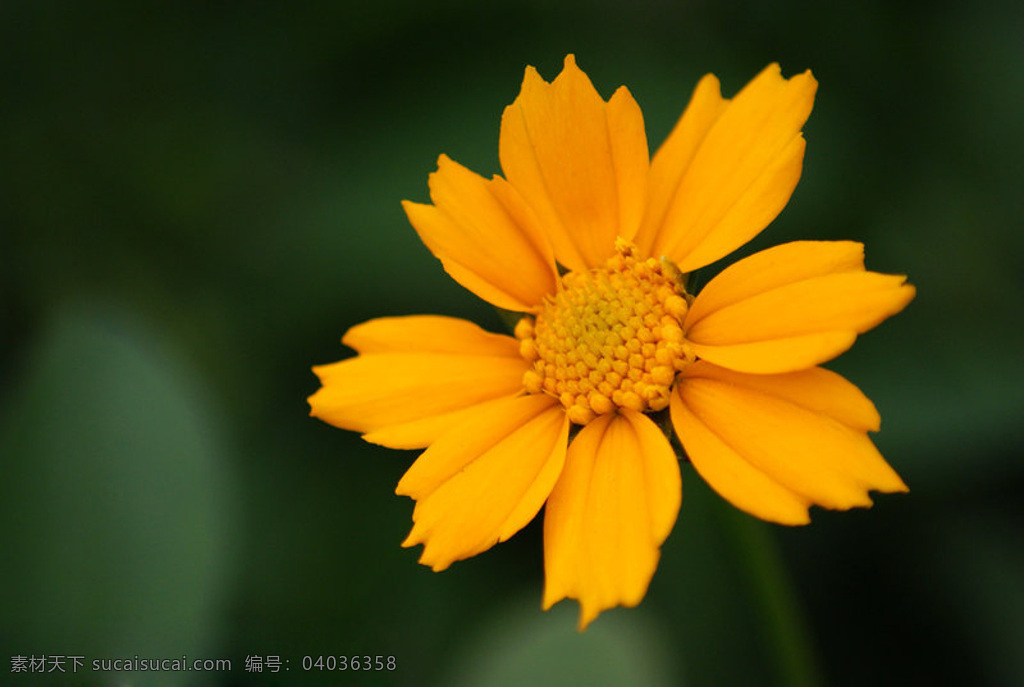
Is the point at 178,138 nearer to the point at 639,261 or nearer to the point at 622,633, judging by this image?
the point at 639,261

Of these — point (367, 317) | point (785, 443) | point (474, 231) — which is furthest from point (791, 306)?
point (367, 317)

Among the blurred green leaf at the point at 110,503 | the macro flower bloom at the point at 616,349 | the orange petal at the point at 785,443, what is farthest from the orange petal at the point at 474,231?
the blurred green leaf at the point at 110,503

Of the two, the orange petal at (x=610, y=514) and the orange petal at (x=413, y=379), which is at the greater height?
the orange petal at (x=413, y=379)

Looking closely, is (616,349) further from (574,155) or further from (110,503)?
(110,503)

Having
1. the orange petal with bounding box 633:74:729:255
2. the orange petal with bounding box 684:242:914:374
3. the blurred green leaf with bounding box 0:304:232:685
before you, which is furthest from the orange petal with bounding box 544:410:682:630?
the blurred green leaf with bounding box 0:304:232:685

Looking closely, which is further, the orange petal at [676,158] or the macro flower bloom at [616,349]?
the orange petal at [676,158]

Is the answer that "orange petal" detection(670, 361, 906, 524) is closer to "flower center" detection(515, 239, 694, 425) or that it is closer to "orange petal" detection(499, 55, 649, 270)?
"flower center" detection(515, 239, 694, 425)

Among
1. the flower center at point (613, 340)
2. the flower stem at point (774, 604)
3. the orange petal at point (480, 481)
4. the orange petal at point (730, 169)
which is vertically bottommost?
Answer: the flower stem at point (774, 604)

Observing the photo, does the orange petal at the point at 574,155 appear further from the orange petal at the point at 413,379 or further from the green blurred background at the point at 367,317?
the green blurred background at the point at 367,317
